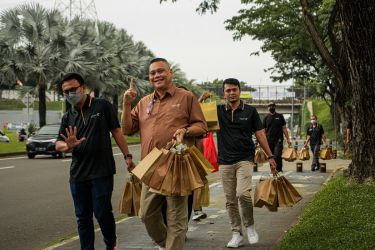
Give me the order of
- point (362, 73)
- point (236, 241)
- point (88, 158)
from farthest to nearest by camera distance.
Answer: point (362, 73)
point (236, 241)
point (88, 158)

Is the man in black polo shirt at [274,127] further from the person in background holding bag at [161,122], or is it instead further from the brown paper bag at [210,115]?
the person in background holding bag at [161,122]

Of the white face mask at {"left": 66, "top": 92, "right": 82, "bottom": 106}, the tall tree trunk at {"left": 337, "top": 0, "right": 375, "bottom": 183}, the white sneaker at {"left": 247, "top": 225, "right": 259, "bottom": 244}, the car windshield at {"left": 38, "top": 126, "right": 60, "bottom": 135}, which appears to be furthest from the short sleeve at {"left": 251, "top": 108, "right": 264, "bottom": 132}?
the car windshield at {"left": 38, "top": 126, "right": 60, "bottom": 135}

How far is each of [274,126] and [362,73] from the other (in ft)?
12.1

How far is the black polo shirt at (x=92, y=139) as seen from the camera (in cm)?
561

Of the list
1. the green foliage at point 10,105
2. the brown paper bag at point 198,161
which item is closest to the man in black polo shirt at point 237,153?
the brown paper bag at point 198,161

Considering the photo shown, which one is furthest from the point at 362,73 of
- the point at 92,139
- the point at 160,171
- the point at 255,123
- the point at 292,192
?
the point at 160,171

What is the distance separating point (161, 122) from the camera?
5.23 metres

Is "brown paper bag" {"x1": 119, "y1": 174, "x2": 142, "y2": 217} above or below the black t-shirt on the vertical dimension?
below

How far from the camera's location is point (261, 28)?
2919 centimetres

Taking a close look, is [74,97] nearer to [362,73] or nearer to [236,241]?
[236,241]

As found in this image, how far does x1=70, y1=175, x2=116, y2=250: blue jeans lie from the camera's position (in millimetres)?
5594

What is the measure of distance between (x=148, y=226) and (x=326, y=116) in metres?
57.7

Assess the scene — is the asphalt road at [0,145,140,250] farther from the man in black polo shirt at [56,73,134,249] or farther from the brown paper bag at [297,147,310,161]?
the brown paper bag at [297,147,310,161]

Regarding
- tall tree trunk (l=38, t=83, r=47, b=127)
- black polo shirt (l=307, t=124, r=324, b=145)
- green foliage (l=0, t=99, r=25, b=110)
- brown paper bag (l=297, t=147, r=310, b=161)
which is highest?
green foliage (l=0, t=99, r=25, b=110)
